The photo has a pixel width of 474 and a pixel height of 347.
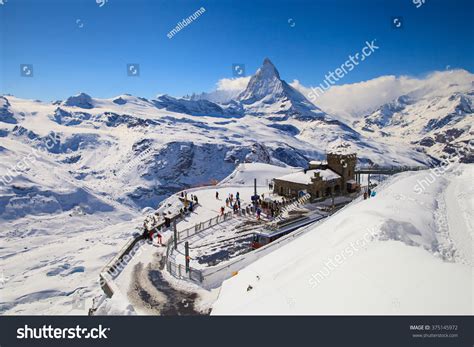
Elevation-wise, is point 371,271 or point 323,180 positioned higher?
point 323,180

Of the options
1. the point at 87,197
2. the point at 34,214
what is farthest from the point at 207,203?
the point at 87,197

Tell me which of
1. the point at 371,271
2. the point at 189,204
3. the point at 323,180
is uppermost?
the point at 323,180

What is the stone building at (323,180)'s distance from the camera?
39.8 metres

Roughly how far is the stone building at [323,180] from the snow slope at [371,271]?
13542 millimetres

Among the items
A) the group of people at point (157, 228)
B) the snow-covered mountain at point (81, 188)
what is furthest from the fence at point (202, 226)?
the snow-covered mountain at point (81, 188)

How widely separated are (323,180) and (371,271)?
27202mm

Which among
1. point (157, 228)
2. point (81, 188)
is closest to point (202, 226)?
point (157, 228)

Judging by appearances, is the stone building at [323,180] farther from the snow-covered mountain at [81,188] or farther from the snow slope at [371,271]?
the snow slope at [371,271]

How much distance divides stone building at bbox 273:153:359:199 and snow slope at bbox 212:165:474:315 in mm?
13542

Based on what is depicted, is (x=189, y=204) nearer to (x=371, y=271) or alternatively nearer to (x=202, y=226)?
(x=202, y=226)

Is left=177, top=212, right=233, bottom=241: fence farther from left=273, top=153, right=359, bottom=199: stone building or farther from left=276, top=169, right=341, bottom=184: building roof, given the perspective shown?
left=276, top=169, right=341, bottom=184: building roof

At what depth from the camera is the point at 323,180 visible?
40656 millimetres

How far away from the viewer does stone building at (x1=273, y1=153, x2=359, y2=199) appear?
131 feet
